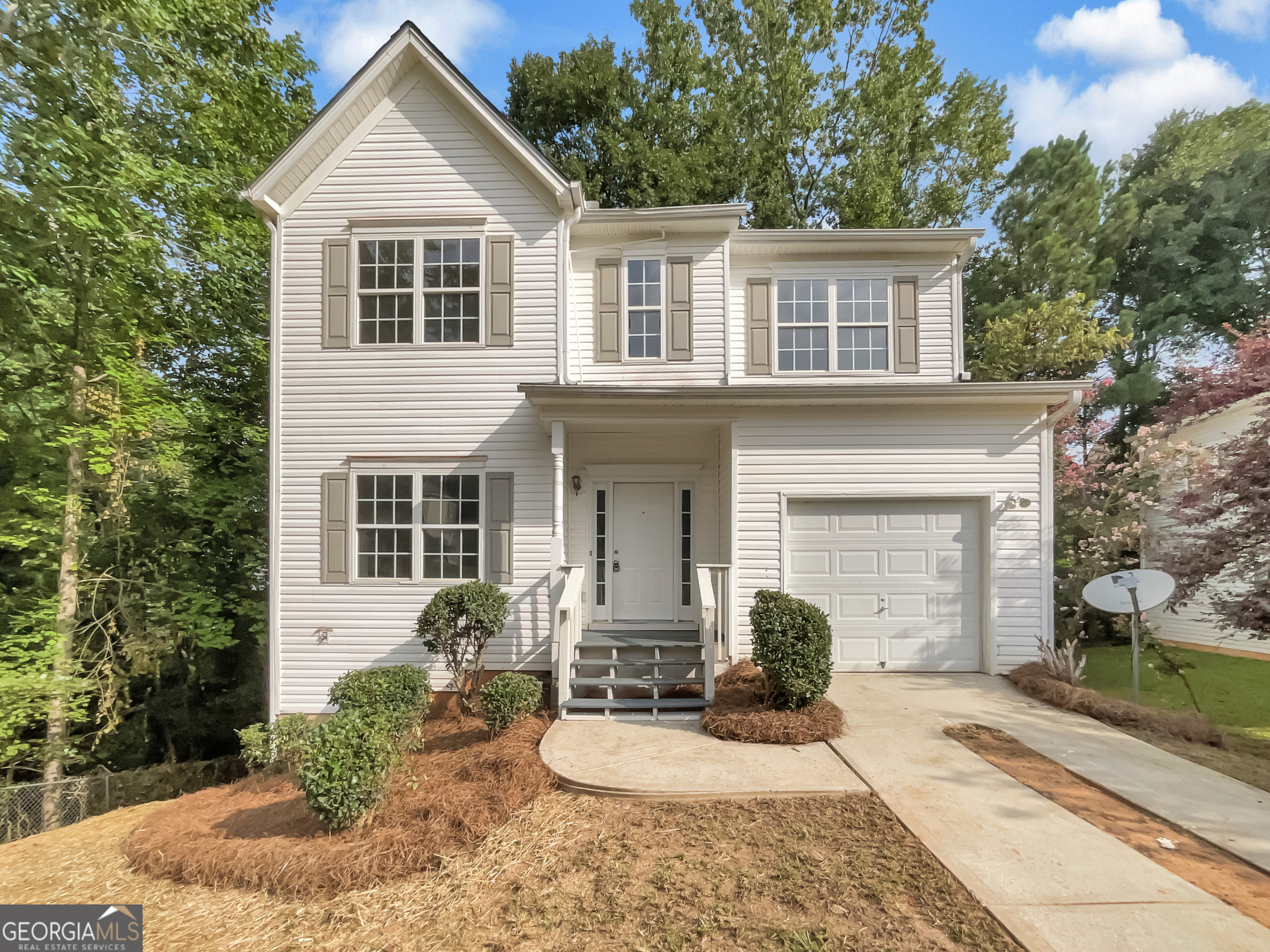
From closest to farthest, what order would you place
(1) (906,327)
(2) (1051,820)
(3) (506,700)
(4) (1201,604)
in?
1. (2) (1051,820)
2. (3) (506,700)
3. (1) (906,327)
4. (4) (1201,604)

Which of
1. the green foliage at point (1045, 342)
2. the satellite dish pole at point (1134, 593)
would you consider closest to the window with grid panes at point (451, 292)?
the satellite dish pole at point (1134, 593)

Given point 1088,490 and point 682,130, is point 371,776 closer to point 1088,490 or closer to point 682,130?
point 1088,490

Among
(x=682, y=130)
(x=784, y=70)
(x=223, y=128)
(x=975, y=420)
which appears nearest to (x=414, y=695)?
(x=975, y=420)

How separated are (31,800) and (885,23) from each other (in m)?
25.6

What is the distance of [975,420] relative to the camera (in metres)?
7.71

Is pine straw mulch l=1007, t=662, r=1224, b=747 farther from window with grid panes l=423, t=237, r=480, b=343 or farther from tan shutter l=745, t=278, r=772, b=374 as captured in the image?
window with grid panes l=423, t=237, r=480, b=343

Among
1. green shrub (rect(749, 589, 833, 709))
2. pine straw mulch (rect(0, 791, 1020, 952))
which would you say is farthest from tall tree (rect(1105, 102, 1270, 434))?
pine straw mulch (rect(0, 791, 1020, 952))

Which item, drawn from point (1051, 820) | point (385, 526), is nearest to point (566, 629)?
point (385, 526)

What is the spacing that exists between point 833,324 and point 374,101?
24.4 feet

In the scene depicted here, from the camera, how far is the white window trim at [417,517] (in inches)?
305

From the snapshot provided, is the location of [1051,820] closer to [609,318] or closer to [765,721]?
Answer: [765,721]

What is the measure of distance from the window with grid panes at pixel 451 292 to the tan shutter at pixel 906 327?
20.9 ft

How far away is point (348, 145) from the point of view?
26.5ft

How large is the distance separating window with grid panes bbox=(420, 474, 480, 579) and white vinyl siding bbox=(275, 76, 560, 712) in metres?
0.20
